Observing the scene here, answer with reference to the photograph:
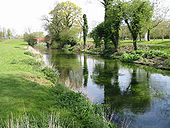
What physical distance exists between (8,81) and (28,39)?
79475 mm

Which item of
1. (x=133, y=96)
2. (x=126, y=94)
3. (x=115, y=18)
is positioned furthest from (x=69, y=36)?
(x=133, y=96)

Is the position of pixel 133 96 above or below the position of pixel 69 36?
below

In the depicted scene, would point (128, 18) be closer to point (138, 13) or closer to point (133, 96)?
point (138, 13)

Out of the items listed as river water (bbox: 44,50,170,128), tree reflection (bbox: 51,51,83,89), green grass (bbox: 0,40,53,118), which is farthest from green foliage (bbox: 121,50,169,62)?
green grass (bbox: 0,40,53,118)

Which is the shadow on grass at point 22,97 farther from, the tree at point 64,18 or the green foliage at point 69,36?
the tree at point 64,18

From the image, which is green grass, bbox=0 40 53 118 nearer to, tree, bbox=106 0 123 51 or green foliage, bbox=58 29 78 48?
tree, bbox=106 0 123 51

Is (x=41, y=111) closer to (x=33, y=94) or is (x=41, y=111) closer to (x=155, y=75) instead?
(x=33, y=94)

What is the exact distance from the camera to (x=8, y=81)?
1722 cm

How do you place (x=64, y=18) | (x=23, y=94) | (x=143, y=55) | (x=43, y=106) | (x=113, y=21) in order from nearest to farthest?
(x=43, y=106) < (x=23, y=94) < (x=143, y=55) < (x=113, y=21) < (x=64, y=18)

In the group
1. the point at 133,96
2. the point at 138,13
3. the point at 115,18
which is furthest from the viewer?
the point at 115,18

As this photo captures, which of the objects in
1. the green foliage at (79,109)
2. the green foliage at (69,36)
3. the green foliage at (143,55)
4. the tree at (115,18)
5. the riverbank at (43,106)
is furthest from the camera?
the green foliage at (69,36)

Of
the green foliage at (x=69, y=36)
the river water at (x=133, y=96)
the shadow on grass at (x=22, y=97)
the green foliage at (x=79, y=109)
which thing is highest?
the green foliage at (x=69, y=36)

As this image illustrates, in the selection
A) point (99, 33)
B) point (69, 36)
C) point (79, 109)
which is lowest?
point (79, 109)

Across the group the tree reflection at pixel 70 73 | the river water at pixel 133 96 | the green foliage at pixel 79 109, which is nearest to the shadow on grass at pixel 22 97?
the green foliage at pixel 79 109
